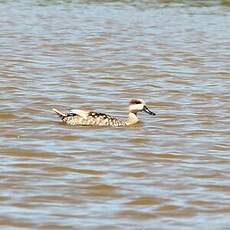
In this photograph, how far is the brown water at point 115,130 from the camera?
28.3 ft

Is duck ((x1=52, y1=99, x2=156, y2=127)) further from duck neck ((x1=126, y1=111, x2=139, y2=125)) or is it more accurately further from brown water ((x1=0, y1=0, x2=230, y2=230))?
brown water ((x1=0, y1=0, x2=230, y2=230))

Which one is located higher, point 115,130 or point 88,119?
point 88,119

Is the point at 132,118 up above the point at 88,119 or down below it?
below

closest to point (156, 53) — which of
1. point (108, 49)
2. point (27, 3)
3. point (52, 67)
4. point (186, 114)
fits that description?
point (108, 49)

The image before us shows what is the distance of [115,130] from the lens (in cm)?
1238

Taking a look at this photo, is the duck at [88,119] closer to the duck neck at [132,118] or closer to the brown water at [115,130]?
the duck neck at [132,118]

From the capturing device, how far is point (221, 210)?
869 centimetres

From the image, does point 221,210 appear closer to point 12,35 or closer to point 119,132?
point 119,132

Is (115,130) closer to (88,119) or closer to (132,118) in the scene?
(88,119)

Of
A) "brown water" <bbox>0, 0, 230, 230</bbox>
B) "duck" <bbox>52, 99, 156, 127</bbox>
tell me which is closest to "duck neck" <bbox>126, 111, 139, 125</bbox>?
"duck" <bbox>52, 99, 156, 127</bbox>

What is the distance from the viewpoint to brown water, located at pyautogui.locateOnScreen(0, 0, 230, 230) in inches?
340

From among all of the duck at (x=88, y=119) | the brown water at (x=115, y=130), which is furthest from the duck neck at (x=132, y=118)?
the brown water at (x=115, y=130)

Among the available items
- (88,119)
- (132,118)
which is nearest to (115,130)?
(88,119)

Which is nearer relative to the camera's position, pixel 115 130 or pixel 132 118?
pixel 115 130
